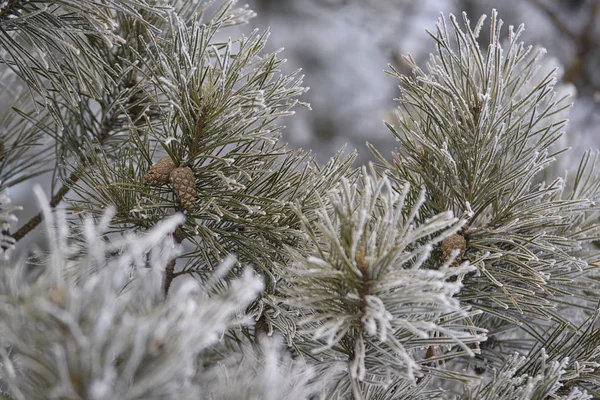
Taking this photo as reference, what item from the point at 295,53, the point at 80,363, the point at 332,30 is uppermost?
the point at 332,30

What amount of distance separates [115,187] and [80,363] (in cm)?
14

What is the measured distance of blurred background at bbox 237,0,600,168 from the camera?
1205mm

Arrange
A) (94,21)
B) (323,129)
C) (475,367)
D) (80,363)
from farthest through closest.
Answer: (323,129), (475,367), (94,21), (80,363)

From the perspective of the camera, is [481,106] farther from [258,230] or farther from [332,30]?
[332,30]

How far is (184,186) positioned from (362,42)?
4.16 feet

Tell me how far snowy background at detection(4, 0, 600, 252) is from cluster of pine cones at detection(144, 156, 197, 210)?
3.00 feet

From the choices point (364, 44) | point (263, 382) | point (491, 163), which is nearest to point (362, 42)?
point (364, 44)

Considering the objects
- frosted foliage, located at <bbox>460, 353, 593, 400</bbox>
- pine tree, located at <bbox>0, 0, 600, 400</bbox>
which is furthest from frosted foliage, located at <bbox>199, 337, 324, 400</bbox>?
frosted foliage, located at <bbox>460, 353, 593, 400</bbox>

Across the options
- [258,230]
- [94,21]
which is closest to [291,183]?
[258,230]

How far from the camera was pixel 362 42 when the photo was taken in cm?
146

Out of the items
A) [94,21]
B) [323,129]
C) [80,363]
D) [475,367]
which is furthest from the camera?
[323,129]

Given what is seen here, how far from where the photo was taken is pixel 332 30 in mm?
1441

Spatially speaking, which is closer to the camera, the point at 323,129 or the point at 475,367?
the point at 475,367

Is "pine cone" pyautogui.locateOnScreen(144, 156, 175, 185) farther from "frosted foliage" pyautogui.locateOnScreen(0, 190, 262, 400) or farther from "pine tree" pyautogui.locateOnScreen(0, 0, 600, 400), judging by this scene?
"frosted foliage" pyautogui.locateOnScreen(0, 190, 262, 400)
